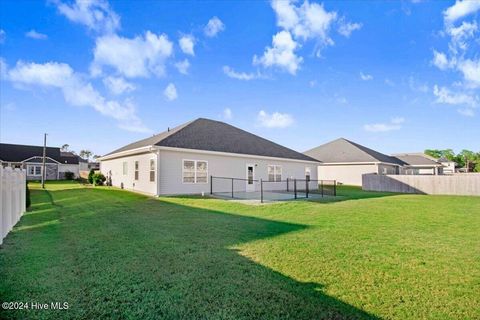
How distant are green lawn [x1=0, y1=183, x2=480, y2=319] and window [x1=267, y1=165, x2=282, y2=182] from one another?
1252 centimetres

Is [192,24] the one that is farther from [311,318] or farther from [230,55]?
[311,318]

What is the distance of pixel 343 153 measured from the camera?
30938mm

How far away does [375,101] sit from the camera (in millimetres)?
21078

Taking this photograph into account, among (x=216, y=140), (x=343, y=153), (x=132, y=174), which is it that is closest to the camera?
(x=216, y=140)

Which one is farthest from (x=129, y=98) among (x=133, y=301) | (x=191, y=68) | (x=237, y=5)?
(x=133, y=301)

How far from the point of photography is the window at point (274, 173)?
66.1 feet

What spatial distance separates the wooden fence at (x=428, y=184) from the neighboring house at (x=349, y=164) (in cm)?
505

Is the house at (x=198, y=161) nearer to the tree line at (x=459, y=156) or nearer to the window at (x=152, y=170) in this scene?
the window at (x=152, y=170)

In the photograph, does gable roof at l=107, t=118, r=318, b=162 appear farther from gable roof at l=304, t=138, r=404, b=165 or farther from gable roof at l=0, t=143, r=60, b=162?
gable roof at l=0, t=143, r=60, b=162

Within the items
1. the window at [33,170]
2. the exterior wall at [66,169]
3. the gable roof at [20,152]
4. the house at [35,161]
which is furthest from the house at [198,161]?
the gable roof at [20,152]

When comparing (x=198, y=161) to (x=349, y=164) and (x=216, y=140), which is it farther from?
(x=349, y=164)

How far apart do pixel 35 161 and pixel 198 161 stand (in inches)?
1238

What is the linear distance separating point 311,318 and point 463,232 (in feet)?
21.1

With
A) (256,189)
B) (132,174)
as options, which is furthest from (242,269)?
(132,174)
